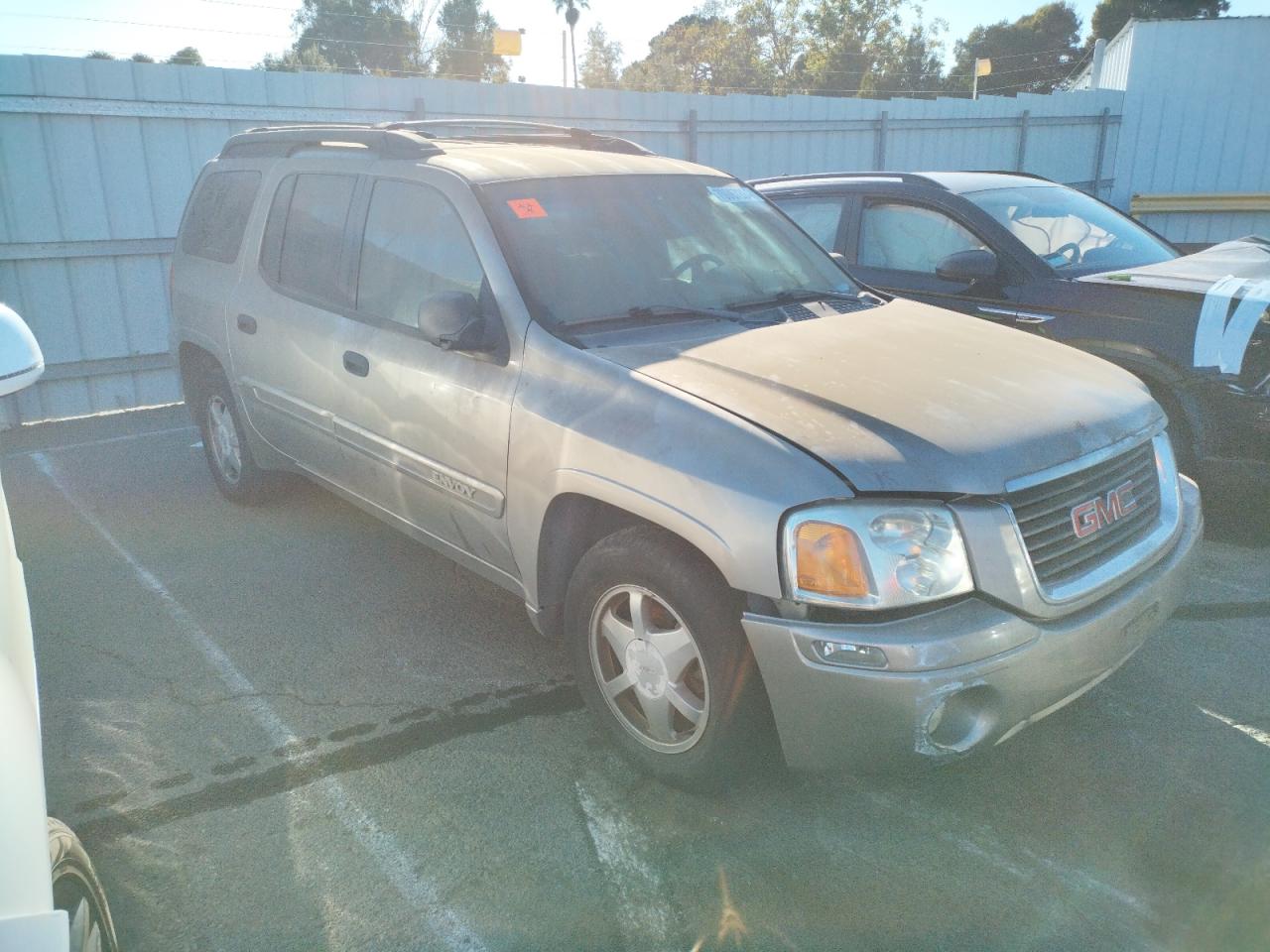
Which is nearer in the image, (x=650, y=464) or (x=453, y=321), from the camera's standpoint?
(x=650, y=464)

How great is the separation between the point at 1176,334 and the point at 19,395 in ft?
26.3

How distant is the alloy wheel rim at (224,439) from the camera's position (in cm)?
538

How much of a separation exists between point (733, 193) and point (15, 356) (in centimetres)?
299

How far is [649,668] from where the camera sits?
9.60ft

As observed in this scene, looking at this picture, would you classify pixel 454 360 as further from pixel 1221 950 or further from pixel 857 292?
pixel 1221 950

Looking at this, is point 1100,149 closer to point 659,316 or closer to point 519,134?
point 519,134

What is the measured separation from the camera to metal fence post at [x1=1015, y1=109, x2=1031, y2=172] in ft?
47.7

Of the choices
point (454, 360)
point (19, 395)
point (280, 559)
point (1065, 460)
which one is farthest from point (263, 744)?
point (19, 395)

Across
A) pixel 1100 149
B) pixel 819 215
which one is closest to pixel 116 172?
pixel 819 215

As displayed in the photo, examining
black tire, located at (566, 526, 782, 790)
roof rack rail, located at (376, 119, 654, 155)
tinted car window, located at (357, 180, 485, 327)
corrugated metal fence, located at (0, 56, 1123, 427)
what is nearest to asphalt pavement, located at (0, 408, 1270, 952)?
black tire, located at (566, 526, 782, 790)

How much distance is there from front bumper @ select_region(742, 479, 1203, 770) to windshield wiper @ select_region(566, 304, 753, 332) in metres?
1.24

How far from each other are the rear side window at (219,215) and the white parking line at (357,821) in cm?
177

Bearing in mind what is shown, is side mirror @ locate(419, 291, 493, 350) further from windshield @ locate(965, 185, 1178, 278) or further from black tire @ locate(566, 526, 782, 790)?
windshield @ locate(965, 185, 1178, 278)

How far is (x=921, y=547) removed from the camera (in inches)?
98.6
